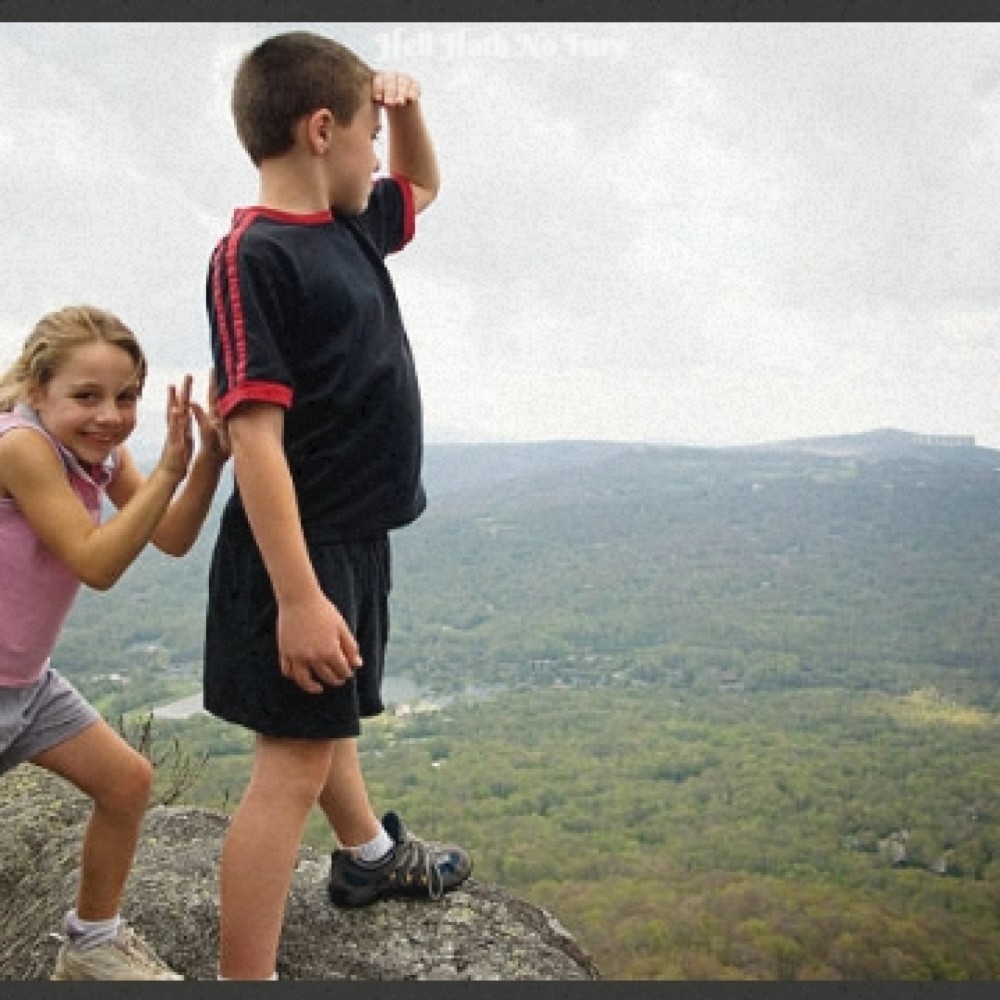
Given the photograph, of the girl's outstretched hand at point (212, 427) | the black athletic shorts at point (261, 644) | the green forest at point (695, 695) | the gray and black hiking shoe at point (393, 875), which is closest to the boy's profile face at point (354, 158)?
the girl's outstretched hand at point (212, 427)

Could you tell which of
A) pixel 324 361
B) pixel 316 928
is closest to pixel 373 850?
pixel 316 928

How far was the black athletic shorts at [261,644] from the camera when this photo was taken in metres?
1.72

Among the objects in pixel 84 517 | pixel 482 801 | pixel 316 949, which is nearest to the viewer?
pixel 84 517

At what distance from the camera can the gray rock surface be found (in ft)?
6.87

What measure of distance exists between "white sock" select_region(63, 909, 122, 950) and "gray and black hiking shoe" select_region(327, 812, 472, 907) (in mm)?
502

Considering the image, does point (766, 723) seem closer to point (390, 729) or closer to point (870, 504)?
point (390, 729)

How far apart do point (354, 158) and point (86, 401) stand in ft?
2.02

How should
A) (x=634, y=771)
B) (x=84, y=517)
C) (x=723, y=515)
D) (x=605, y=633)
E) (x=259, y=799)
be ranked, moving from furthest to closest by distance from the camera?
1. (x=723, y=515)
2. (x=605, y=633)
3. (x=634, y=771)
4. (x=259, y=799)
5. (x=84, y=517)

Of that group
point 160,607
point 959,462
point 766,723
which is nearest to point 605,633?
point 766,723

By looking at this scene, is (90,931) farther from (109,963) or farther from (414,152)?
(414,152)

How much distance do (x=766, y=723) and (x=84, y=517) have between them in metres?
76.6

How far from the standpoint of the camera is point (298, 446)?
1.70m

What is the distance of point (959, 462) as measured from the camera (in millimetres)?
128875

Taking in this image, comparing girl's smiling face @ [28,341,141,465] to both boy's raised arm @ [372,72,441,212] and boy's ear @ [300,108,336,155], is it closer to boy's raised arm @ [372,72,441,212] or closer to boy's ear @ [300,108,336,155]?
boy's ear @ [300,108,336,155]
